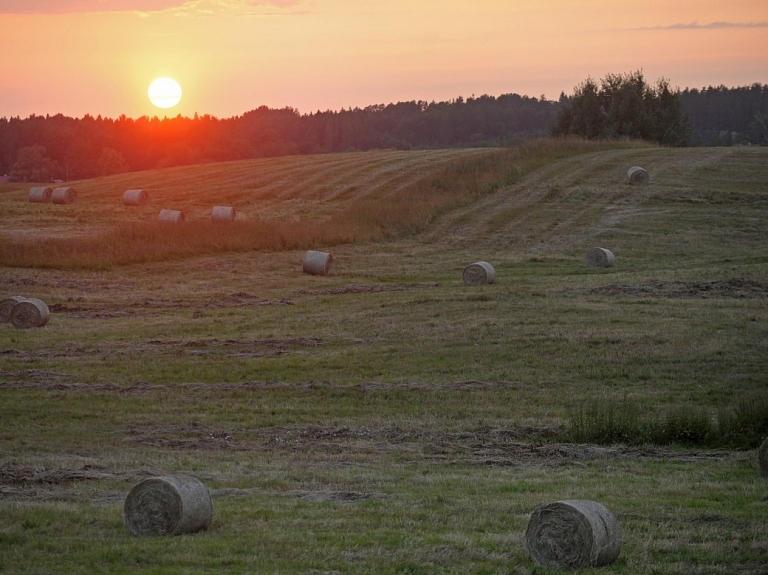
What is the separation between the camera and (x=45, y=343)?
2153 cm

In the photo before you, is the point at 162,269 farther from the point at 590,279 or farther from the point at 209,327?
the point at 590,279

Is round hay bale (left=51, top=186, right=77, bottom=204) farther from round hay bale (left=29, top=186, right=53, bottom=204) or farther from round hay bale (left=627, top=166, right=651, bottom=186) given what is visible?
round hay bale (left=627, top=166, right=651, bottom=186)

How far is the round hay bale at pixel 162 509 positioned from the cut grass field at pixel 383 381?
18cm

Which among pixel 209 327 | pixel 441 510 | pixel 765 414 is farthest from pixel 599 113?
pixel 441 510

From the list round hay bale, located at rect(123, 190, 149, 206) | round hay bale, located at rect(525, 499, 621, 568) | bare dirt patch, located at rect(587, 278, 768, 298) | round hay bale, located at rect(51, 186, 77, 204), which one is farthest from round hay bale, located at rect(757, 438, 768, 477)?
round hay bale, located at rect(51, 186, 77, 204)

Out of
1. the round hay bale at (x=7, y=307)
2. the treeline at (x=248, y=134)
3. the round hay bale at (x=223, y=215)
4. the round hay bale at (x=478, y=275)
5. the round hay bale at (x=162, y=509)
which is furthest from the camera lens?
the treeline at (x=248, y=134)

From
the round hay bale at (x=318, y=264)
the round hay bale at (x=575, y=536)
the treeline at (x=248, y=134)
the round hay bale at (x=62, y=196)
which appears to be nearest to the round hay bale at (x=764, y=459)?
the round hay bale at (x=575, y=536)

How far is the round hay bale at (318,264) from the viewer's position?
3136cm

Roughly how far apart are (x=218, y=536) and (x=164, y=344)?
1299cm

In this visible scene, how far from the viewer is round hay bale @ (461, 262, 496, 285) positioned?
28.3m

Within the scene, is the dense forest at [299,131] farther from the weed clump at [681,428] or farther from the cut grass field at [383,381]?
the weed clump at [681,428]

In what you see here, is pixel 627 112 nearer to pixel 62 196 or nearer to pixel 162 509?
pixel 62 196

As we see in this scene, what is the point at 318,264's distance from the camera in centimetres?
3136

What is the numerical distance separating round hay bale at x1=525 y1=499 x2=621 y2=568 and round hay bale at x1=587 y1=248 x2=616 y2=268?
Result: 24.5m
